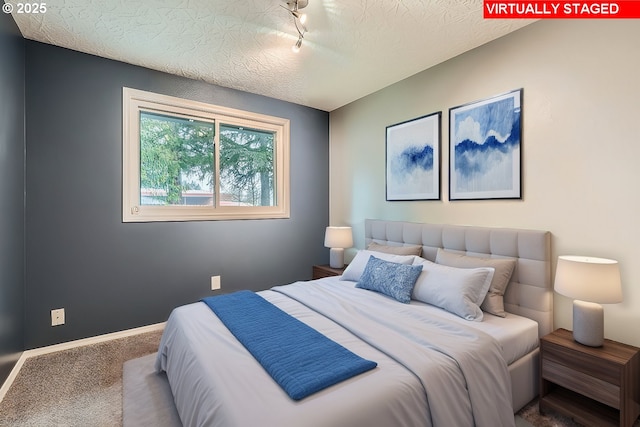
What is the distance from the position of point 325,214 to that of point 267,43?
231cm

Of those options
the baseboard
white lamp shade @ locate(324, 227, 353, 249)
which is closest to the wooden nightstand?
white lamp shade @ locate(324, 227, 353, 249)

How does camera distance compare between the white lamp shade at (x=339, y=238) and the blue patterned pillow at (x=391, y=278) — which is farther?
the white lamp shade at (x=339, y=238)

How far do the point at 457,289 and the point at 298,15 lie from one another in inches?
85.4

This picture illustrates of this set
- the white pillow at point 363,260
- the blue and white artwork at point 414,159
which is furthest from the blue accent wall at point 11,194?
the blue and white artwork at point 414,159

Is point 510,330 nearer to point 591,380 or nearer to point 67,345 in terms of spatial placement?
point 591,380

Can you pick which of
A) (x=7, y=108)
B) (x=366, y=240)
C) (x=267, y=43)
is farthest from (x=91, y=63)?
(x=366, y=240)

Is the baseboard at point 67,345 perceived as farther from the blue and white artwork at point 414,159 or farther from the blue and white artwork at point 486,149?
the blue and white artwork at point 486,149

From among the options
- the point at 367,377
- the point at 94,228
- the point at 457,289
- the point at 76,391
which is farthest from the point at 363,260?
the point at 94,228

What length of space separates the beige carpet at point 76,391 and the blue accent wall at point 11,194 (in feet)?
0.61

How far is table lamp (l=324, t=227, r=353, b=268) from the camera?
3469 mm

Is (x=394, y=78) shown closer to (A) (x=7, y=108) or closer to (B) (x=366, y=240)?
(B) (x=366, y=240)

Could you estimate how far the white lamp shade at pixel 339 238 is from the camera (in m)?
3.46

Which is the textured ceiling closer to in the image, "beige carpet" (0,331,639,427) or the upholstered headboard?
the upholstered headboard

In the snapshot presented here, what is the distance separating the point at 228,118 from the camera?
3.35 meters
